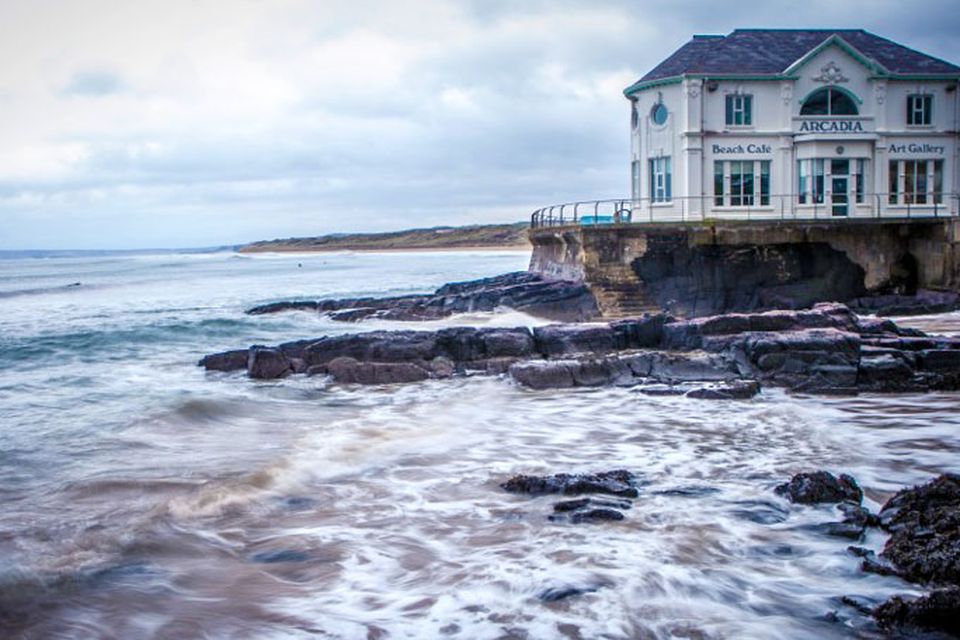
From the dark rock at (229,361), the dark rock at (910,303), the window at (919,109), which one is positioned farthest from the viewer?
the window at (919,109)

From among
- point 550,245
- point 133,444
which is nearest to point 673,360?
point 133,444

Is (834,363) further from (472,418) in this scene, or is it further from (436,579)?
(436,579)

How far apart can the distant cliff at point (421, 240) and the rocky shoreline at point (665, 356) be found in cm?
9136

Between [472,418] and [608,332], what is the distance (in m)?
5.35

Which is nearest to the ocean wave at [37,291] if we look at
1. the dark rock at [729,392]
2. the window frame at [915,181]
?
the window frame at [915,181]

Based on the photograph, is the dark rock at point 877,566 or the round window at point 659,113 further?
the round window at point 659,113

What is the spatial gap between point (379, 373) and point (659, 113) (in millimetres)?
18100

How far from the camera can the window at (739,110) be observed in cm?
2923

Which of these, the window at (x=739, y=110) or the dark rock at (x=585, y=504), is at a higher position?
the window at (x=739, y=110)

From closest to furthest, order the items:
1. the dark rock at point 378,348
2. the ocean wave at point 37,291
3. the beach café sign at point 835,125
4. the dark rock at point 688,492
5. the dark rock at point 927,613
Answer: the dark rock at point 927,613, the dark rock at point 688,492, the dark rock at point 378,348, the beach café sign at point 835,125, the ocean wave at point 37,291

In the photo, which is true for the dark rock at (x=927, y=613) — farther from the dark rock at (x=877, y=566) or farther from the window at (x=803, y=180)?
the window at (x=803, y=180)

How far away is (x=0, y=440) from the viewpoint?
1227cm

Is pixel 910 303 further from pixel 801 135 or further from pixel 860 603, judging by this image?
pixel 860 603

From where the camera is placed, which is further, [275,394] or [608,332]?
[608,332]
